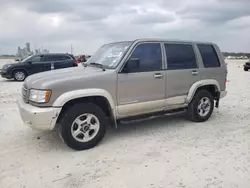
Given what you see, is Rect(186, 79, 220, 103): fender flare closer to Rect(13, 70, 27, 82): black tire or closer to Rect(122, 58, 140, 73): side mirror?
Rect(122, 58, 140, 73): side mirror

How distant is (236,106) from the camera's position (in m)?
7.46

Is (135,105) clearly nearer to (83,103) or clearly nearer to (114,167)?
(83,103)

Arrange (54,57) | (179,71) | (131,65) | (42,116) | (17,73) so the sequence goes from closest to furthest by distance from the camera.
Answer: (42,116)
(131,65)
(179,71)
(17,73)
(54,57)

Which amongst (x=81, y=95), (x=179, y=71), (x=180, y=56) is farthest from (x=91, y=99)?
(x=180, y=56)

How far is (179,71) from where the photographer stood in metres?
5.23

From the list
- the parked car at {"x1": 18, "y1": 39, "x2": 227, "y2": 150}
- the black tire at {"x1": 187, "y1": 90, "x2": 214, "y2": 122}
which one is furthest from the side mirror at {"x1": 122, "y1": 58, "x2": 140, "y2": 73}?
the black tire at {"x1": 187, "y1": 90, "x2": 214, "y2": 122}

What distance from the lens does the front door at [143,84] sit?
Result: 452 centimetres

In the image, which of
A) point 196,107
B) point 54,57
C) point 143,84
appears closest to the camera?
point 143,84

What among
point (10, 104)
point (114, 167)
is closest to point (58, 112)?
point (114, 167)

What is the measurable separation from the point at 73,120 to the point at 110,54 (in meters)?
1.61

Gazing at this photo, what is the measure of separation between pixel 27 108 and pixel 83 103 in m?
0.88

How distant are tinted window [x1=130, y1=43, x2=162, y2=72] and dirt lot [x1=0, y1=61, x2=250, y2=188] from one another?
1.30m

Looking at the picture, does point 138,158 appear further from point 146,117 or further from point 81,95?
point 81,95

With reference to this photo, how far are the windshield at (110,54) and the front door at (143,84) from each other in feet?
0.74
